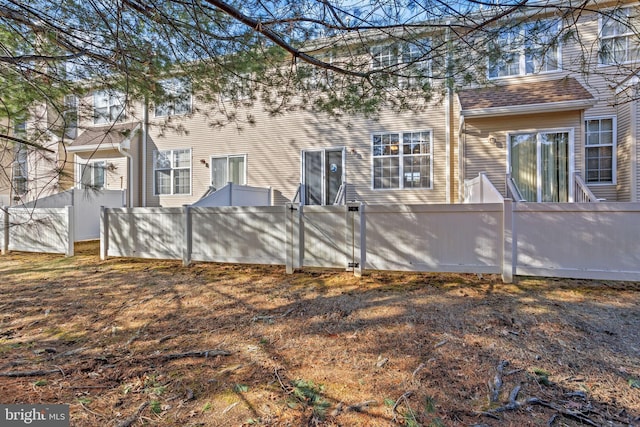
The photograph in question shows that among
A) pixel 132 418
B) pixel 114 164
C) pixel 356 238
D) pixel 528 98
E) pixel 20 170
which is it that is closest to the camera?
pixel 132 418

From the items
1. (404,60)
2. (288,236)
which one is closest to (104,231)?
(288,236)

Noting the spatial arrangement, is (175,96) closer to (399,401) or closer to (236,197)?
(236,197)

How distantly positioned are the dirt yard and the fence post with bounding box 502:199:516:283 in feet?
1.06

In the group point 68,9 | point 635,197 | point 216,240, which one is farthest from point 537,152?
point 68,9

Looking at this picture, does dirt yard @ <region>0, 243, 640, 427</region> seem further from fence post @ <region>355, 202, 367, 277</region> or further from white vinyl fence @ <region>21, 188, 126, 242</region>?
white vinyl fence @ <region>21, 188, 126, 242</region>

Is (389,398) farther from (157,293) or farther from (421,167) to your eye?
(421,167)

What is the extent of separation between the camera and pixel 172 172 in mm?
11406

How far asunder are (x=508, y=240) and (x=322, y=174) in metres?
6.14

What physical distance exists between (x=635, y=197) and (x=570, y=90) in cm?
286

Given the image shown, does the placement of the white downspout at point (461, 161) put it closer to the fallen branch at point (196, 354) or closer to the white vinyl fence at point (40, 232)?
the fallen branch at point (196, 354)

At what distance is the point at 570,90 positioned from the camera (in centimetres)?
750

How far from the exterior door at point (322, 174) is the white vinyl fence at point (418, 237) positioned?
4321 millimetres

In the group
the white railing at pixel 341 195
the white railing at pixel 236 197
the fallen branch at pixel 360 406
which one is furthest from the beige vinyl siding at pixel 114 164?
the fallen branch at pixel 360 406

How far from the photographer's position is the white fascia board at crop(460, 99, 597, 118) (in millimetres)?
7021
